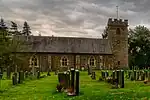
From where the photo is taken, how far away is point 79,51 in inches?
2281

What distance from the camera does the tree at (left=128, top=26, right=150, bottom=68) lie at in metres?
68.9

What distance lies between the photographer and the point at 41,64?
57.3m

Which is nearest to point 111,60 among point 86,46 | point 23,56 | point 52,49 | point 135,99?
point 86,46

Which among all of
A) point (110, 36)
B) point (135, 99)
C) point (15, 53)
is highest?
point (110, 36)

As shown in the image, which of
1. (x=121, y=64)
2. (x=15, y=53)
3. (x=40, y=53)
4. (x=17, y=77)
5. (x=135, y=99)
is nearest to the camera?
(x=135, y=99)

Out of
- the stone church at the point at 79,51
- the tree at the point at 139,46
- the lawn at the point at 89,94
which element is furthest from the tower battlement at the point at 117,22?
the lawn at the point at 89,94

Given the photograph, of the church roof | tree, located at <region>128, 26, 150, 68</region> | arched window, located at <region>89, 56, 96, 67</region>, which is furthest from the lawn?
tree, located at <region>128, 26, 150, 68</region>

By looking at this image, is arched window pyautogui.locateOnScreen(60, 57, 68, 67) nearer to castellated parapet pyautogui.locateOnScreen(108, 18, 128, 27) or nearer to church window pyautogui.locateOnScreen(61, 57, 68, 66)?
church window pyautogui.locateOnScreen(61, 57, 68, 66)

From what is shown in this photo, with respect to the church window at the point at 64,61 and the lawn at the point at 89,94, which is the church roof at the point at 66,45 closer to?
the church window at the point at 64,61

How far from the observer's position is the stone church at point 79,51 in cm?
5688

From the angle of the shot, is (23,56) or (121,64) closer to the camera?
(23,56)

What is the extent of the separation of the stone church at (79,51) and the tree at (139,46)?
Result: 29.9 feet

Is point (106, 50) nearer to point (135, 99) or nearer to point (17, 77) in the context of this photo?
point (17, 77)

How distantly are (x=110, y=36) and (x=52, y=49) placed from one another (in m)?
14.1
